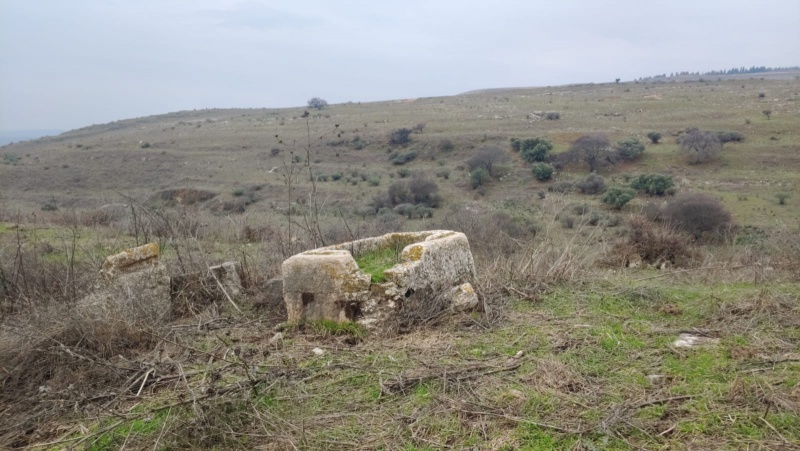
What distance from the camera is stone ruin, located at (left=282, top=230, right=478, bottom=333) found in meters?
5.39

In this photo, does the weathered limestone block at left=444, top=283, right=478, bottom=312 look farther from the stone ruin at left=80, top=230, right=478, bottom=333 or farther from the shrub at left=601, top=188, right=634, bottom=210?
the shrub at left=601, top=188, right=634, bottom=210

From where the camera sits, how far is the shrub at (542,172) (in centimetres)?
2897

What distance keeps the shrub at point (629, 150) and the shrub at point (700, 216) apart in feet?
38.2

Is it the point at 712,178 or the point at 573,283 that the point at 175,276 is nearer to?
the point at 573,283

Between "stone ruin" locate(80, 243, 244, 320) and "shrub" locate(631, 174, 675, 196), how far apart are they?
22.1 metres

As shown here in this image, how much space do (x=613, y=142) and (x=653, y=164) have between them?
3460mm

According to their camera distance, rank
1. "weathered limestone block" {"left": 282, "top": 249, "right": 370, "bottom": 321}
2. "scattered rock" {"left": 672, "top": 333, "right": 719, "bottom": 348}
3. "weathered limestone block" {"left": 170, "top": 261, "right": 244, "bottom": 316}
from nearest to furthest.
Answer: "scattered rock" {"left": 672, "top": 333, "right": 719, "bottom": 348} < "weathered limestone block" {"left": 282, "top": 249, "right": 370, "bottom": 321} < "weathered limestone block" {"left": 170, "top": 261, "right": 244, "bottom": 316}

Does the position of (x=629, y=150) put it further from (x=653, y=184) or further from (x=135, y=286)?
(x=135, y=286)

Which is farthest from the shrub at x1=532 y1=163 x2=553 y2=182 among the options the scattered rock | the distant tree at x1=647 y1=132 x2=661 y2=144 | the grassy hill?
the scattered rock

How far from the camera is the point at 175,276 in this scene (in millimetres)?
6844

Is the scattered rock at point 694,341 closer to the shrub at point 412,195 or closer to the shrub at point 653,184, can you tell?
the shrub at point 412,195

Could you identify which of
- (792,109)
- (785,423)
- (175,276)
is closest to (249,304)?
(175,276)

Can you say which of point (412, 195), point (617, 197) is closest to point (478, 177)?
point (412, 195)

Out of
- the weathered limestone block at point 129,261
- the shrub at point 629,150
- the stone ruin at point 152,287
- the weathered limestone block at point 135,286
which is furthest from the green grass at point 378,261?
the shrub at point 629,150
